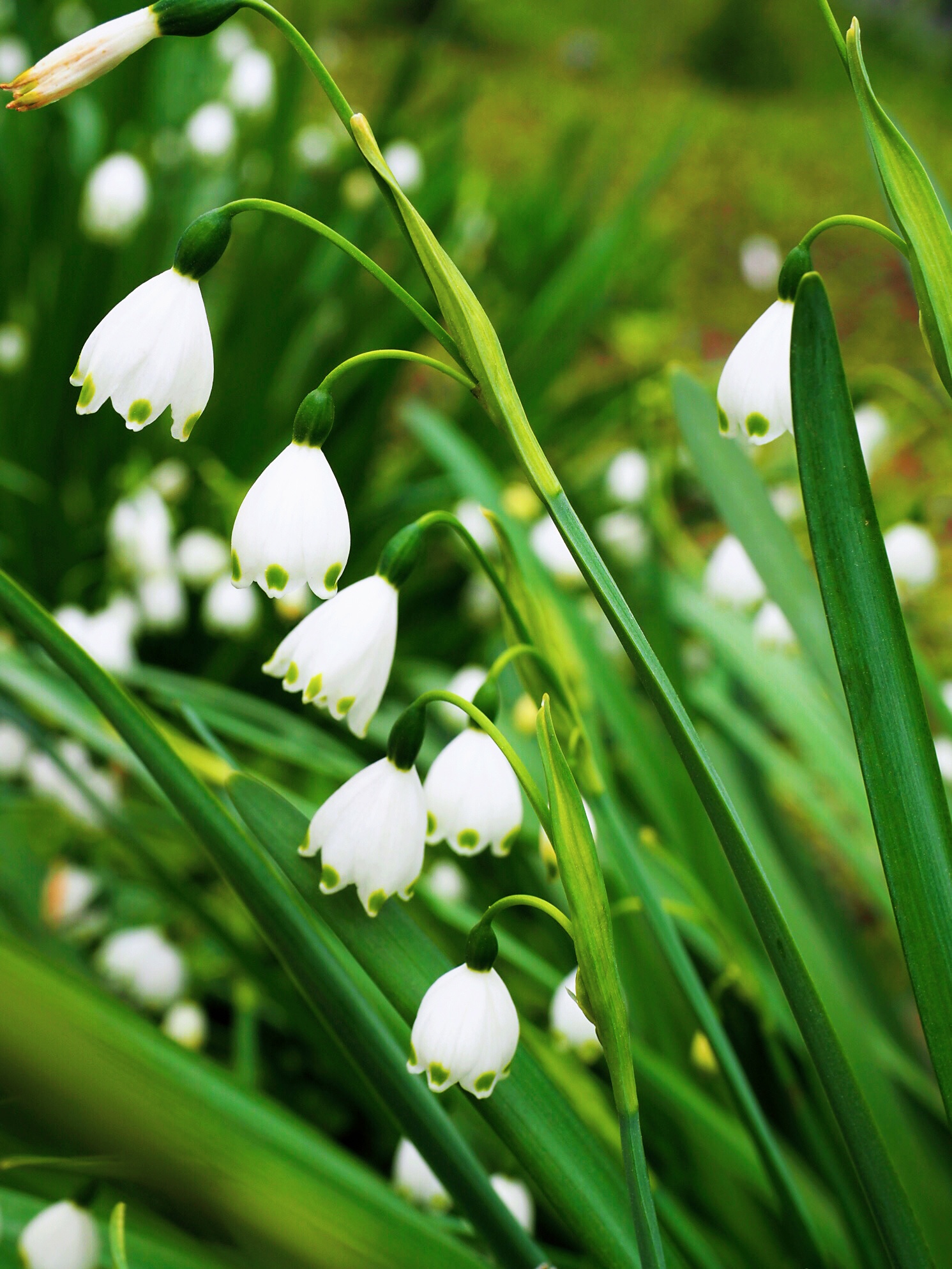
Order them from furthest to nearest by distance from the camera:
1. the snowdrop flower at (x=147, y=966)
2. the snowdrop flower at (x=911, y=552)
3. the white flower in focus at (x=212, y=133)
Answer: the white flower in focus at (x=212, y=133)
the snowdrop flower at (x=147, y=966)
the snowdrop flower at (x=911, y=552)

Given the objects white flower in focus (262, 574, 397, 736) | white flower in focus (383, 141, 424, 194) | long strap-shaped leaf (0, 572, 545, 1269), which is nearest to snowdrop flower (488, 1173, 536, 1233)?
long strap-shaped leaf (0, 572, 545, 1269)

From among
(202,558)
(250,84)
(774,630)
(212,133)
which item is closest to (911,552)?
(774,630)

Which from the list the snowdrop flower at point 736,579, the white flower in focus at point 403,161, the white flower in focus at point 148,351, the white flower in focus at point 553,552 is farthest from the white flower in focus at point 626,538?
the white flower in focus at point 148,351

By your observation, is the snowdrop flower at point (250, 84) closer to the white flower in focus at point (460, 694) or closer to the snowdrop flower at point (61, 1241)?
the white flower in focus at point (460, 694)

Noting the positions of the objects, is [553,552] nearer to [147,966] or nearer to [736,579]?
[736,579]

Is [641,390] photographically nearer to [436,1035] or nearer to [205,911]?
[205,911]

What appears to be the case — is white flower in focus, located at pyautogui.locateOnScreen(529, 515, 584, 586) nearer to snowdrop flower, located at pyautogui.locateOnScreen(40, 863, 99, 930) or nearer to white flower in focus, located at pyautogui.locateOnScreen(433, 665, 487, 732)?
white flower in focus, located at pyautogui.locateOnScreen(433, 665, 487, 732)

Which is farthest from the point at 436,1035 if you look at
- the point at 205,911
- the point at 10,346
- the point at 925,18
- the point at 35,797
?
the point at 925,18
